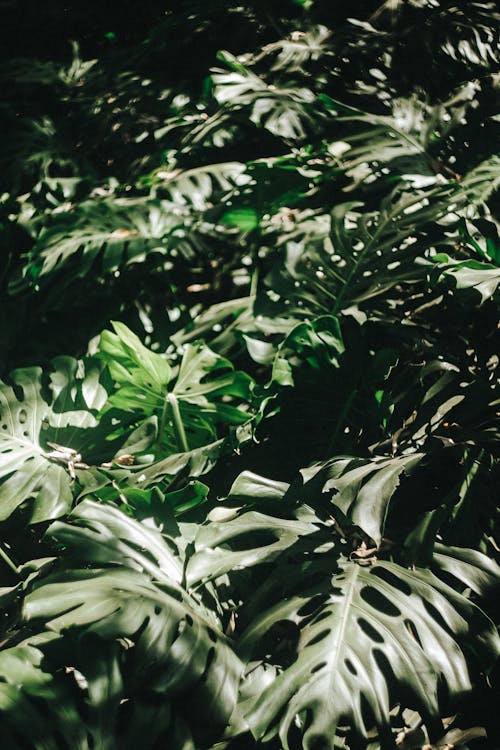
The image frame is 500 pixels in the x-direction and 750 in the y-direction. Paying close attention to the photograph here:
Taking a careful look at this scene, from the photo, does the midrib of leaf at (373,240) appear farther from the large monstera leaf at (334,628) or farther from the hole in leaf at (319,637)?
the hole in leaf at (319,637)

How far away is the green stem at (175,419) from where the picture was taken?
120cm

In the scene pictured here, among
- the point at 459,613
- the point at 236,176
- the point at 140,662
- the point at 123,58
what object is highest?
the point at 123,58

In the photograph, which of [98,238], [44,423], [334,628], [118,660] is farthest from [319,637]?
[98,238]

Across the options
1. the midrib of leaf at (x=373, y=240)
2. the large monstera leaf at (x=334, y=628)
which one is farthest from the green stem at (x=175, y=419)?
the midrib of leaf at (x=373, y=240)

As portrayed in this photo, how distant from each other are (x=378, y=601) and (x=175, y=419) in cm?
55

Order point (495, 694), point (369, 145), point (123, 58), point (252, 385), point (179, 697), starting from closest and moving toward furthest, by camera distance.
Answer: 1. point (179, 697)
2. point (495, 694)
3. point (252, 385)
4. point (369, 145)
5. point (123, 58)

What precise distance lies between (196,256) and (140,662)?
1262 millimetres

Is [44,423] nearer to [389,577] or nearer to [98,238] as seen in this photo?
[98,238]

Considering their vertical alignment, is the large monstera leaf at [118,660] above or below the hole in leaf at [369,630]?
above

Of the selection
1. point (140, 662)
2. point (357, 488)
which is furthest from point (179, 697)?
point (357, 488)

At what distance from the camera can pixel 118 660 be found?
76cm

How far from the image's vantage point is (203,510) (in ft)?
3.72

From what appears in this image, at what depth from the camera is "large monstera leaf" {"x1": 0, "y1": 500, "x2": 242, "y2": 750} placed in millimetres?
727

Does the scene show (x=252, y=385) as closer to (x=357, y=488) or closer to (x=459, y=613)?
(x=357, y=488)
